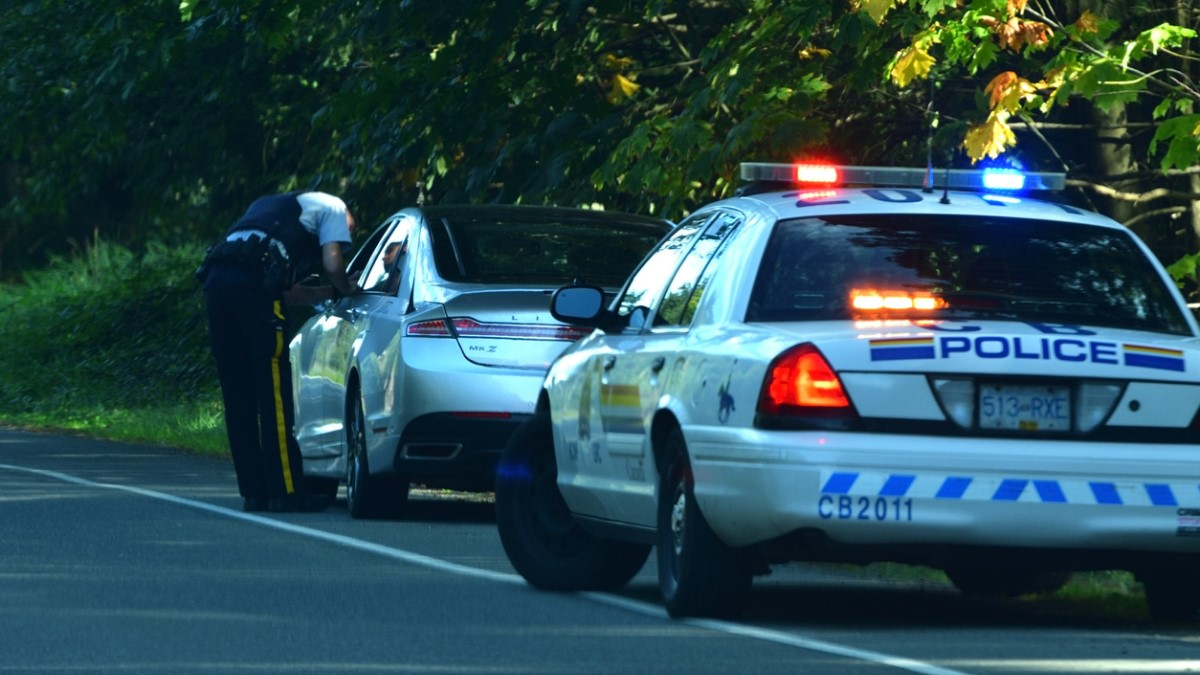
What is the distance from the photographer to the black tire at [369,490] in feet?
39.6

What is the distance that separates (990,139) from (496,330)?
276 cm

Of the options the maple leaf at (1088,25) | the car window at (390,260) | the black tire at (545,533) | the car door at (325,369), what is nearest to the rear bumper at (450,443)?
the car window at (390,260)

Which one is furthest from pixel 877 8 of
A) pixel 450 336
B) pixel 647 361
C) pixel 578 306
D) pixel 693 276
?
pixel 647 361

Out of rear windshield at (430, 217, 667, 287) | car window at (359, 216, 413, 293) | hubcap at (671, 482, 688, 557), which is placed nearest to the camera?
hubcap at (671, 482, 688, 557)

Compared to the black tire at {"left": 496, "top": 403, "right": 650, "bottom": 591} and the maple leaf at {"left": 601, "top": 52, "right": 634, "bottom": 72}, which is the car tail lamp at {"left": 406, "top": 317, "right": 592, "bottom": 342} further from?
the maple leaf at {"left": 601, "top": 52, "right": 634, "bottom": 72}

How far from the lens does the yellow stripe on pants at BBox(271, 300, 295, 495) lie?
1259cm

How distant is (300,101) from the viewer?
24656mm

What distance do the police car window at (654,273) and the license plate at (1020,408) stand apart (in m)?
1.77

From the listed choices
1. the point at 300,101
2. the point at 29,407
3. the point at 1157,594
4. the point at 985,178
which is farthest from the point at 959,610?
the point at 29,407

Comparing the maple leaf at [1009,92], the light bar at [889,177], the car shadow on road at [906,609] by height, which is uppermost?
the light bar at [889,177]

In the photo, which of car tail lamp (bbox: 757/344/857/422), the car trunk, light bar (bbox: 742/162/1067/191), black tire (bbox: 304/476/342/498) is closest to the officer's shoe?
black tire (bbox: 304/476/342/498)

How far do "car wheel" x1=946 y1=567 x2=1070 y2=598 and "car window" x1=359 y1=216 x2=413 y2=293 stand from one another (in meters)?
4.03

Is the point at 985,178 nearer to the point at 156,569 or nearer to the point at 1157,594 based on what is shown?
the point at 1157,594

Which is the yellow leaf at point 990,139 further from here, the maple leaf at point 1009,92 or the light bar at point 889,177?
the light bar at point 889,177
